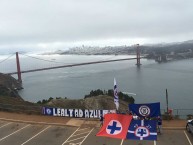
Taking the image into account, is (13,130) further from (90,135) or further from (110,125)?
(110,125)

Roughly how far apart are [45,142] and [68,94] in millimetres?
68024

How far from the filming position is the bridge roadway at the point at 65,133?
14430 mm

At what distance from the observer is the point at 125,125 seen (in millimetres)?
11250

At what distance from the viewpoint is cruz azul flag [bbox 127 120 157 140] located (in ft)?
36.0

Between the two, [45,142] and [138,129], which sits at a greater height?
[138,129]

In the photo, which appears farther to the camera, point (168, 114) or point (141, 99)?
point (141, 99)

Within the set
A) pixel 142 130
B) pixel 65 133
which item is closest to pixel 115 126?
pixel 142 130

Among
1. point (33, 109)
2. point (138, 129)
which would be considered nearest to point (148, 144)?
point (138, 129)

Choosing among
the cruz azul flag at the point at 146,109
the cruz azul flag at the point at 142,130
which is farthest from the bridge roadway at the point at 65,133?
the cruz azul flag at the point at 142,130

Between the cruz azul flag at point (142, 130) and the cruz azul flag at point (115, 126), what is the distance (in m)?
0.21

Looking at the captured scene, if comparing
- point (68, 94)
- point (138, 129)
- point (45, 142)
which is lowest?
point (68, 94)

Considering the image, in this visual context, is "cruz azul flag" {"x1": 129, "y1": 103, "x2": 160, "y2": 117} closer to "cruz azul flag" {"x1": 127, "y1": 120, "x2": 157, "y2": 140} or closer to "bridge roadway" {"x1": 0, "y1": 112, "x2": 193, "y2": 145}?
"cruz azul flag" {"x1": 127, "y1": 120, "x2": 157, "y2": 140}

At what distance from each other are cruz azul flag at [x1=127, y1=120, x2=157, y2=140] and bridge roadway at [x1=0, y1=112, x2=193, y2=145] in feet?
9.29

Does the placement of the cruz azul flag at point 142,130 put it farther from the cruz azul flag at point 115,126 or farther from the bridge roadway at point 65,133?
the bridge roadway at point 65,133
